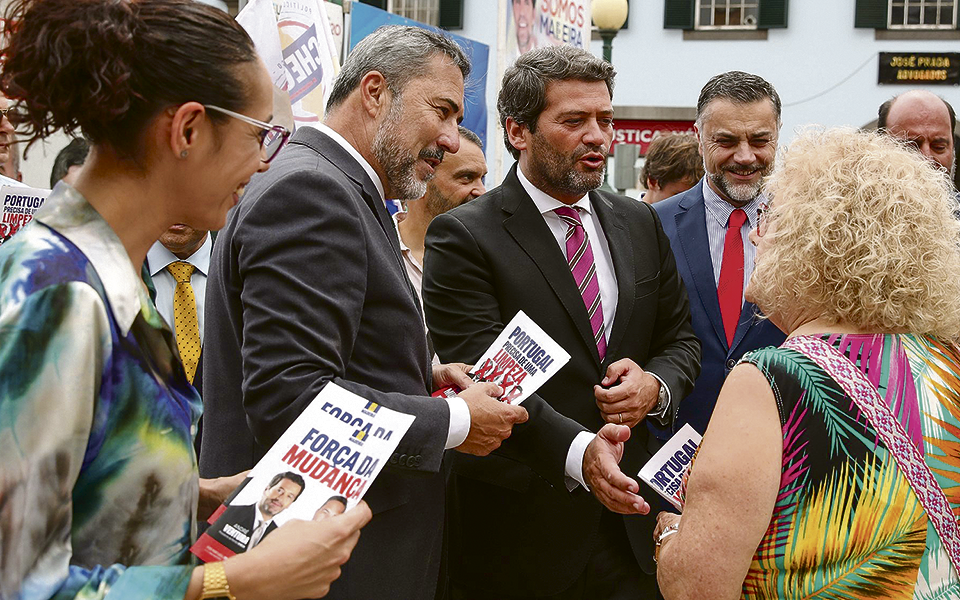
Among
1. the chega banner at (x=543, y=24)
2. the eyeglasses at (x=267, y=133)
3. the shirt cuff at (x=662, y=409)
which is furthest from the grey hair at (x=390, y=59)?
the chega banner at (x=543, y=24)

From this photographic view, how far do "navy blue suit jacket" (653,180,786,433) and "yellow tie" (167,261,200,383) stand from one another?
172 centimetres

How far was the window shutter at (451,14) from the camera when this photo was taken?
71.8 ft

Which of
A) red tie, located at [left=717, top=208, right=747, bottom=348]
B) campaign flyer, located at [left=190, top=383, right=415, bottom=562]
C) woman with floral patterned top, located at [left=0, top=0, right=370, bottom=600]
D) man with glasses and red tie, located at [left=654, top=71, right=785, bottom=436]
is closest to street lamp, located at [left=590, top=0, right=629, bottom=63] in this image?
man with glasses and red tie, located at [left=654, top=71, right=785, bottom=436]

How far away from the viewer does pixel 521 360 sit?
2.70 metres

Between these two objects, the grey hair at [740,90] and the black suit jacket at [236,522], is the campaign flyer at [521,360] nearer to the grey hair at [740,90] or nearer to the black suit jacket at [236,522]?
the black suit jacket at [236,522]

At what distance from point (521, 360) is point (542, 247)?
0.62 metres

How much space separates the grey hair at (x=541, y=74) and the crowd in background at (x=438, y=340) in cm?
1

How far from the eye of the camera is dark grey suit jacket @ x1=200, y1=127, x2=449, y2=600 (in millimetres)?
2131

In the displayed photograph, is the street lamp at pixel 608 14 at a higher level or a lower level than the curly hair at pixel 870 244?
higher

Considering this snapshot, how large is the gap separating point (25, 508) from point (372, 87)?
1599 mm

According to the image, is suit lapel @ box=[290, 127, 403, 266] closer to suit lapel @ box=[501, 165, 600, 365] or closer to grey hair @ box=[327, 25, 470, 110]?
grey hair @ box=[327, 25, 470, 110]

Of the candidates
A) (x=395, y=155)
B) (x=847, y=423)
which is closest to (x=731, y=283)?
(x=395, y=155)

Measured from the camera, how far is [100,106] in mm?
1464

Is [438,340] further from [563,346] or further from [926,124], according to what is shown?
[926,124]
